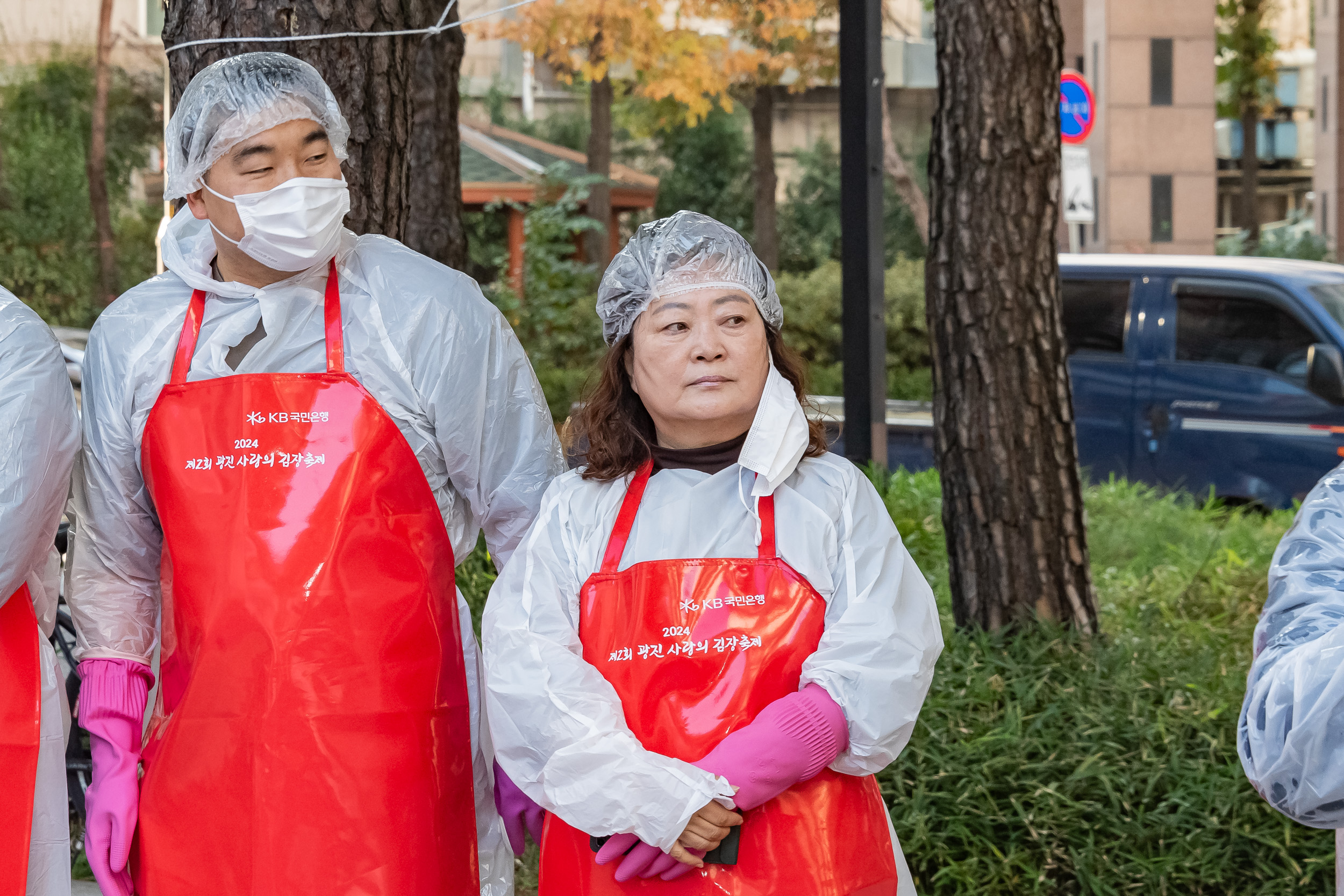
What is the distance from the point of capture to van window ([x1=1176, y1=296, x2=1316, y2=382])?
7.30 m

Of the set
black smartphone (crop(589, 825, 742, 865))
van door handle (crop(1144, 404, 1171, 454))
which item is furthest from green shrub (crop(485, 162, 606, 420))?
black smartphone (crop(589, 825, 742, 865))

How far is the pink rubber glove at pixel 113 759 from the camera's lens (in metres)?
2.12

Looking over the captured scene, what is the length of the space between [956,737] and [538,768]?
2061 mm

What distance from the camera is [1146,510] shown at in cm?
673

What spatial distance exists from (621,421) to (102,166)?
12.4 metres

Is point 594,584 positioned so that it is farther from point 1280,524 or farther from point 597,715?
point 1280,524

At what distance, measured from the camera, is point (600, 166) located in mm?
15422

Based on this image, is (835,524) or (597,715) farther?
(835,524)

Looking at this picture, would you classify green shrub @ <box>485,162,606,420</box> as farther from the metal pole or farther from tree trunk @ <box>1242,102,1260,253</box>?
tree trunk @ <box>1242,102,1260,253</box>

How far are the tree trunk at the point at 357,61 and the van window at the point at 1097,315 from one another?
18.2 feet

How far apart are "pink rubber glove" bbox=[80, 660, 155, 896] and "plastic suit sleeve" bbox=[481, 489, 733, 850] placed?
62 centimetres

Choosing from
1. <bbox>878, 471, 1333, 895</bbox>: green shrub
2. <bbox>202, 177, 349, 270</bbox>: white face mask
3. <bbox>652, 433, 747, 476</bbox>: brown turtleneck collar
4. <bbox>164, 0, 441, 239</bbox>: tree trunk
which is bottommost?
<bbox>878, 471, 1333, 895</bbox>: green shrub

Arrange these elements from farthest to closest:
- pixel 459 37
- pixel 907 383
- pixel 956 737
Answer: pixel 907 383, pixel 459 37, pixel 956 737

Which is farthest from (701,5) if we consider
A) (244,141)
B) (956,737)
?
(244,141)
